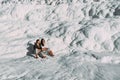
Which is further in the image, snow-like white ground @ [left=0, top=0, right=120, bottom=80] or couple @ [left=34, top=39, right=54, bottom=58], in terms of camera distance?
couple @ [left=34, top=39, right=54, bottom=58]

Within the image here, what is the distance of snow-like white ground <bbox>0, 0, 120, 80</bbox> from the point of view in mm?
10719

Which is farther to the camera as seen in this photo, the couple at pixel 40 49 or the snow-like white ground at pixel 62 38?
the couple at pixel 40 49

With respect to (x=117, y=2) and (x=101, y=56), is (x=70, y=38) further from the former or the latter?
(x=117, y=2)

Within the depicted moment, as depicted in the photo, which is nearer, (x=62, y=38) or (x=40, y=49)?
(x=40, y=49)

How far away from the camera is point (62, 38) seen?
44.2 ft

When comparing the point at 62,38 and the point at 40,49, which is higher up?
the point at 62,38

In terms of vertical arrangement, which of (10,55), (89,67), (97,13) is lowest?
(89,67)

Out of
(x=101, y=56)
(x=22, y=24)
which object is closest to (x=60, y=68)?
(x=101, y=56)

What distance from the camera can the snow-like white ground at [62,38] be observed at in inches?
→ 422

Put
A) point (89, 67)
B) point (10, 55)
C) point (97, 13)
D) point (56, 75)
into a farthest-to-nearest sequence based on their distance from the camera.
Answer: point (97, 13) → point (10, 55) → point (89, 67) → point (56, 75)

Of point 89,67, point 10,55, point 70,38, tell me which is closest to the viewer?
point 89,67

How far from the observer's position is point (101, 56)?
11.8 m

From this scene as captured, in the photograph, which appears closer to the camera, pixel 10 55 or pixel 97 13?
pixel 10 55

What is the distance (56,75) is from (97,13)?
6094 millimetres
